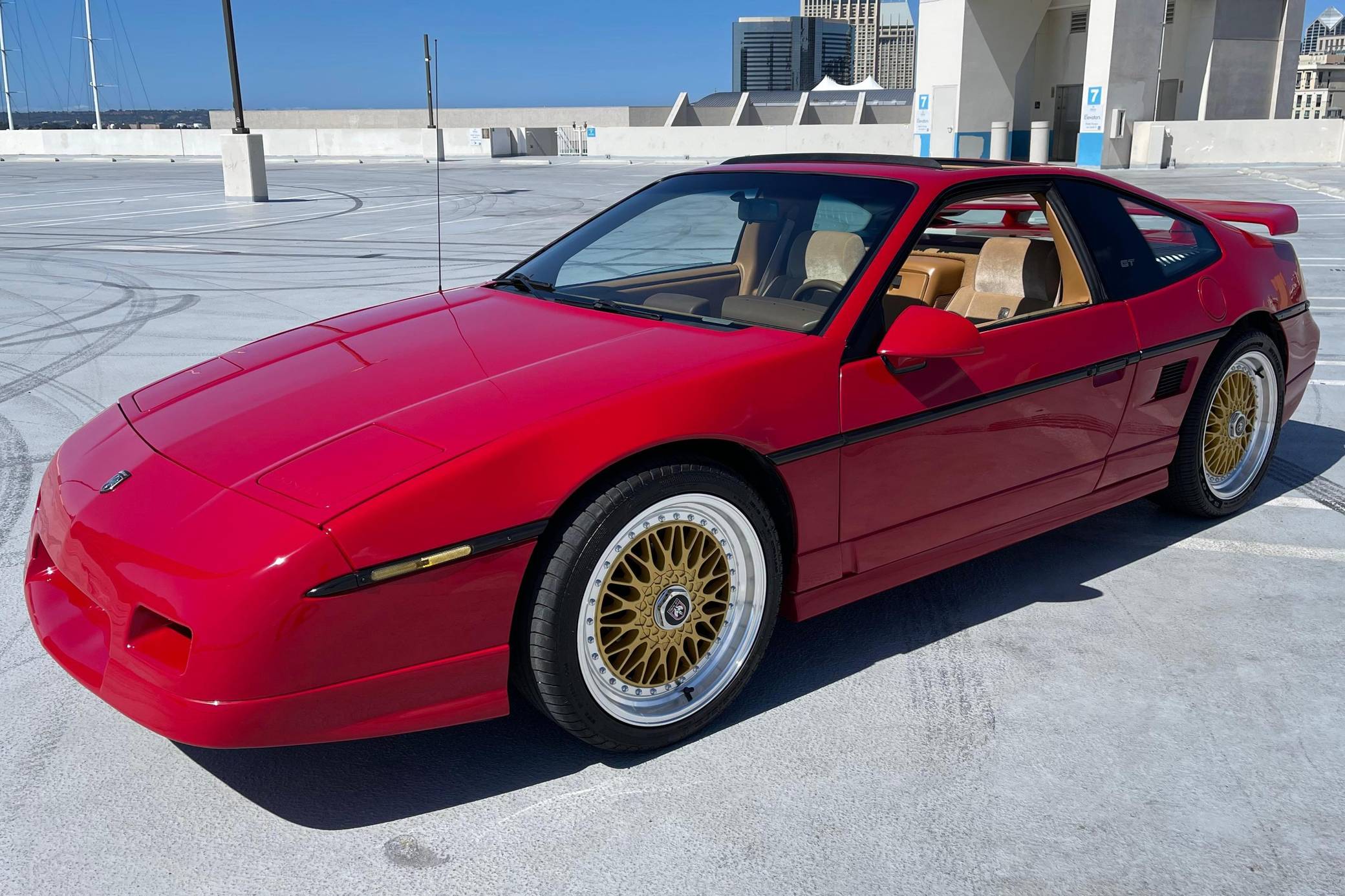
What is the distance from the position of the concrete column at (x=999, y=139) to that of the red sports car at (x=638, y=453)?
33884mm

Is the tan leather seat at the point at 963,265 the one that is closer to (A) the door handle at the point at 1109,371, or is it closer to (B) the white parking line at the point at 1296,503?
(A) the door handle at the point at 1109,371

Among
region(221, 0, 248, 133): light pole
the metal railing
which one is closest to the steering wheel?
region(221, 0, 248, 133): light pole

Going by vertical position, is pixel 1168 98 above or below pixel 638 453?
above

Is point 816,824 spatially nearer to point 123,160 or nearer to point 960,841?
point 960,841

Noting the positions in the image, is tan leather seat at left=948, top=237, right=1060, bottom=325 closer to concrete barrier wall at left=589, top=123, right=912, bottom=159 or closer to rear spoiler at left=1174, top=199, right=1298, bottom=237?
rear spoiler at left=1174, top=199, right=1298, bottom=237

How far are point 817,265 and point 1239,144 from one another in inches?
1268

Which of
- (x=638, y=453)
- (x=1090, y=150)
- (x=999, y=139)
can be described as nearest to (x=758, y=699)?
(x=638, y=453)

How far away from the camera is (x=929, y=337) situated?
2.93 m

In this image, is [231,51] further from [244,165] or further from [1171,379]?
[1171,379]

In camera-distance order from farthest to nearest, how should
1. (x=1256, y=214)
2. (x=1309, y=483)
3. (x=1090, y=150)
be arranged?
(x=1090, y=150) → (x=1309, y=483) → (x=1256, y=214)

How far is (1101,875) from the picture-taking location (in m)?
2.32

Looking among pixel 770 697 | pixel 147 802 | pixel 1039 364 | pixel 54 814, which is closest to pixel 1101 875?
pixel 770 697

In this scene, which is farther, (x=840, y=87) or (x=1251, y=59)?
(x=840, y=87)

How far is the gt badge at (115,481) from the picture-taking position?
2596mm
